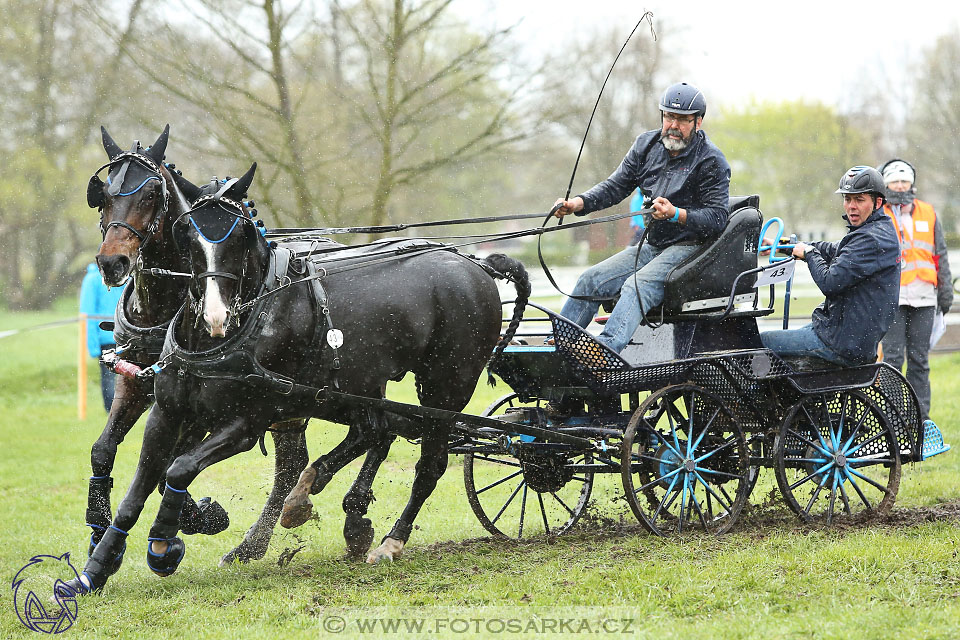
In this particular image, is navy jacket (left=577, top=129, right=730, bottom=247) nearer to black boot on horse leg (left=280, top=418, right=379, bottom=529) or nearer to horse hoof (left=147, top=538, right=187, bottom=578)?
black boot on horse leg (left=280, top=418, right=379, bottom=529)

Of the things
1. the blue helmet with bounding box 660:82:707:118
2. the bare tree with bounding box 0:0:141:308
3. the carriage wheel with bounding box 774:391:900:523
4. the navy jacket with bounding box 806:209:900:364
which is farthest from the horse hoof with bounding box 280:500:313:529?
the bare tree with bounding box 0:0:141:308

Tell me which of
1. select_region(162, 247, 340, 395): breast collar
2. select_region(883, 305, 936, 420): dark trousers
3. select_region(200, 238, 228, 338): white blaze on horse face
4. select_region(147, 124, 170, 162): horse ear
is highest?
select_region(147, 124, 170, 162): horse ear

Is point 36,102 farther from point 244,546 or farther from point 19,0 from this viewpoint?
point 244,546

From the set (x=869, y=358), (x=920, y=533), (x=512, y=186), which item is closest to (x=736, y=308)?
(x=869, y=358)

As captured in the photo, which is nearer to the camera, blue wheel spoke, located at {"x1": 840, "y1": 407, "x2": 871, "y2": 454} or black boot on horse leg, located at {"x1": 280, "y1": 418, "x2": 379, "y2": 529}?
black boot on horse leg, located at {"x1": 280, "y1": 418, "x2": 379, "y2": 529}

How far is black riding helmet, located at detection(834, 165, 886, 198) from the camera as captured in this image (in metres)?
5.40

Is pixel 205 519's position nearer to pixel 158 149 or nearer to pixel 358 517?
pixel 358 517

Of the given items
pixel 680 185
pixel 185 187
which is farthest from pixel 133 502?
pixel 680 185

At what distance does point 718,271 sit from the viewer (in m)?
5.41

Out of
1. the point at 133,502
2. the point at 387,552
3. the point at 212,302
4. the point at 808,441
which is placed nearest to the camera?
the point at 212,302

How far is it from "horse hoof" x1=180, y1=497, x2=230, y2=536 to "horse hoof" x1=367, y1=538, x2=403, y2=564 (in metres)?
0.73

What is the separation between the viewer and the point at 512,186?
11547 millimetres

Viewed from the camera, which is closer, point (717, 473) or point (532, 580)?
point (532, 580)

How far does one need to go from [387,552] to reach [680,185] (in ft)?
7.80
